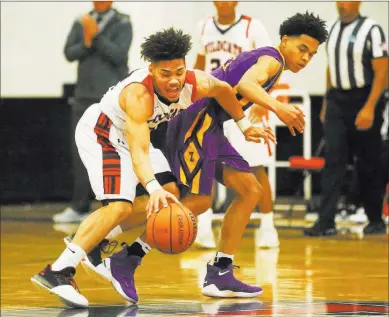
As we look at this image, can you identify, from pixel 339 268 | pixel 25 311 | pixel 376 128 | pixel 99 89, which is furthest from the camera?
pixel 99 89

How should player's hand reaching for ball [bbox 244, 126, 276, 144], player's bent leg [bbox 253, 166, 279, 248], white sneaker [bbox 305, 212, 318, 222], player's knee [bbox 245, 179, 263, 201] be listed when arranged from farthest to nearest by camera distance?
white sneaker [bbox 305, 212, 318, 222], player's bent leg [bbox 253, 166, 279, 248], player's knee [bbox 245, 179, 263, 201], player's hand reaching for ball [bbox 244, 126, 276, 144]

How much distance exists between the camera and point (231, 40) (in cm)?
971

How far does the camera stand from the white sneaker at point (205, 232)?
9516 mm

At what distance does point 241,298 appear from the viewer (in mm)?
6926

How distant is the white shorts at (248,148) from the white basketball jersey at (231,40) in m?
0.47

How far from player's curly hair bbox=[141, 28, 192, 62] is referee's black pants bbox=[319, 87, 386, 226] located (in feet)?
13.5

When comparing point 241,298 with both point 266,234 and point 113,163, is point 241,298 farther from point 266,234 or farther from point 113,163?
point 266,234

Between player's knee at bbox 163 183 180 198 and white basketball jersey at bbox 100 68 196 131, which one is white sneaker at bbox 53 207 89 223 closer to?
player's knee at bbox 163 183 180 198

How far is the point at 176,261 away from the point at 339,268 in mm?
1167

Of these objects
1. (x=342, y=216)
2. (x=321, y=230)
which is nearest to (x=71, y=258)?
(x=321, y=230)

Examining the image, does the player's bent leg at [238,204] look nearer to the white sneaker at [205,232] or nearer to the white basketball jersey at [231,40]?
the white sneaker at [205,232]

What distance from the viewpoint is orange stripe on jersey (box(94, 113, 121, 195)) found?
660 cm

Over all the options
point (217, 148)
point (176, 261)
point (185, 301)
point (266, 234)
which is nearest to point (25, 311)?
point (185, 301)

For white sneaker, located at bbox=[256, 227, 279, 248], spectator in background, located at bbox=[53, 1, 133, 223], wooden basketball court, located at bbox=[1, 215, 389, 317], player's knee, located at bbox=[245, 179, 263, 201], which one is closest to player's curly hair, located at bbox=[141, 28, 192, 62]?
player's knee, located at bbox=[245, 179, 263, 201]
